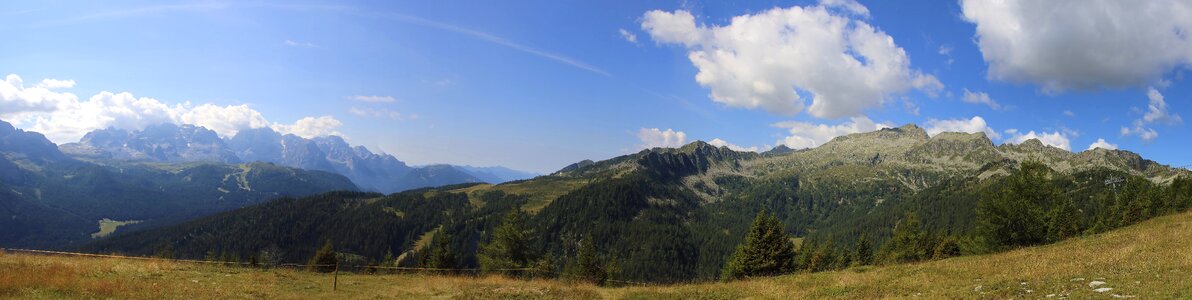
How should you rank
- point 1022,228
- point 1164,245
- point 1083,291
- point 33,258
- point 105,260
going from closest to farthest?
point 1083,291
point 1164,245
point 33,258
point 105,260
point 1022,228

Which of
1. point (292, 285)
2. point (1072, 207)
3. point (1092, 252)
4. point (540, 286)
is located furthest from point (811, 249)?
point (292, 285)

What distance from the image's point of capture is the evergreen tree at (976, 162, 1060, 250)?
183 feet

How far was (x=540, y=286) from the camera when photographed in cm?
3394

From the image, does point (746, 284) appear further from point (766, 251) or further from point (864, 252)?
point (864, 252)

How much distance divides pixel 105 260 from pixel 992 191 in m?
83.8

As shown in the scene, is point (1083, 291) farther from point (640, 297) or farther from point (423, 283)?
point (423, 283)

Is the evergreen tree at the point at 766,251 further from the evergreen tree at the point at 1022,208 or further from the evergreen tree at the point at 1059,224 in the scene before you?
the evergreen tree at the point at 1059,224

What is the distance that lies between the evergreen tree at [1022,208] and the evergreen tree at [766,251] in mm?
21932

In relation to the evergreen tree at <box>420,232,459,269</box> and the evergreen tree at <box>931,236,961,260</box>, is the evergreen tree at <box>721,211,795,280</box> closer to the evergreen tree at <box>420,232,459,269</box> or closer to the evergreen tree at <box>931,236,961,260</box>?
the evergreen tree at <box>931,236,961,260</box>

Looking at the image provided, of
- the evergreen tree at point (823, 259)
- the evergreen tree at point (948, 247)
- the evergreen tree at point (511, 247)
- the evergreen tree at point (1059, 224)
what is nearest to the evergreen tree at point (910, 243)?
the evergreen tree at point (948, 247)

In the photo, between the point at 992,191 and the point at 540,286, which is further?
the point at 992,191

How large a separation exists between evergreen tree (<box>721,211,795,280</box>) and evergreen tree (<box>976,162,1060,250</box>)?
72.0 ft

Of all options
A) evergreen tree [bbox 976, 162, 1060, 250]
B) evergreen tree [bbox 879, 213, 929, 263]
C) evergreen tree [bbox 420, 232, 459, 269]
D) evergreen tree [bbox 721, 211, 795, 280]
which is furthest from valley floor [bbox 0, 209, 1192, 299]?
evergreen tree [bbox 879, 213, 929, 263]

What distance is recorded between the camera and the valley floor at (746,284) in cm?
2005
